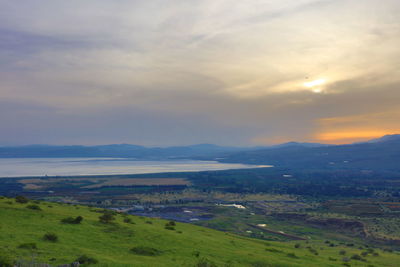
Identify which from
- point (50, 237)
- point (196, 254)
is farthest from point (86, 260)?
point (196, 254)

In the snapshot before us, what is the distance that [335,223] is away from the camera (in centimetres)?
12988

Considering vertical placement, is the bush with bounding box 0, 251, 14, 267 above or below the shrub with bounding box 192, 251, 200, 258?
above

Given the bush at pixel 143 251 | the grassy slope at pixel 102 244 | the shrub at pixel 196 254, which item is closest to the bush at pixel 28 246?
the grassy slope at pixel 102 244

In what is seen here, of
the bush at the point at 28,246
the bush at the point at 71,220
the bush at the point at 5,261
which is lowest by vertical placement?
the bush at the point at 71,220

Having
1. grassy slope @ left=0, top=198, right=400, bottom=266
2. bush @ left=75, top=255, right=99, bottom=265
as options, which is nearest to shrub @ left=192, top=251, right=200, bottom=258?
grassy slope @ left=0, top=198, right=400, bottom=266

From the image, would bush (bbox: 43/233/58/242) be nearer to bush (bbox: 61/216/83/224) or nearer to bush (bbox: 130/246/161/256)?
bush (bbox: 130/246/161/256)

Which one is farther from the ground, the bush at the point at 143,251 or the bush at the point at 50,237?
the bush at the point at 50,237

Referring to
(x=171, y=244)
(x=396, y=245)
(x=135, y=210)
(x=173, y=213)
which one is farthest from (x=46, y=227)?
(x=135, y=210)

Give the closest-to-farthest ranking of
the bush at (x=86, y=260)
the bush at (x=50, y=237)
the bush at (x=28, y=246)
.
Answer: the bush at (x=86, y=260), the bush at (x=28, y=246), the bush at (x=50, y=237)

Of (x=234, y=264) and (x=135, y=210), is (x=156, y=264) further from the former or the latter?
(x=135, y=210)

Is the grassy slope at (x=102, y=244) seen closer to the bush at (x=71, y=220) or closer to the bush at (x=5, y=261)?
the bush at (x=71, y=220)

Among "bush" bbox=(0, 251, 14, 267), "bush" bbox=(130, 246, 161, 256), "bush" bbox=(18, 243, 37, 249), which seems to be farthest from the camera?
"bush" bbox=(130, 246, 161, 256)

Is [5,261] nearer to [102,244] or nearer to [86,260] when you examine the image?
[86,260]

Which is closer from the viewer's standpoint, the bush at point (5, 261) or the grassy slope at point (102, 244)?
the bush at point (5, 261)
